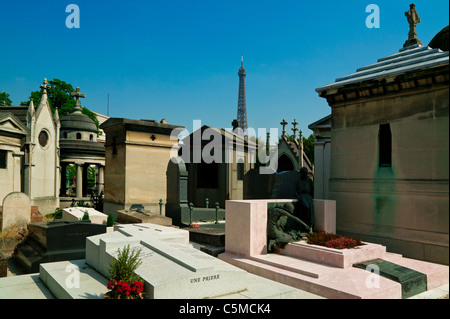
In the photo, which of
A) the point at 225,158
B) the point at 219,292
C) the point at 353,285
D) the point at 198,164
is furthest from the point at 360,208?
the point at 198,164

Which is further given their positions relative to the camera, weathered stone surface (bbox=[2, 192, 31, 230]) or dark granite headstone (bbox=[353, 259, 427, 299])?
weathered stone surface (bbox=[2, 192, 31, 230])

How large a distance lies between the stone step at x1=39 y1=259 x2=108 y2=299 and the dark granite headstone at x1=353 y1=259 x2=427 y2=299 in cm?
598

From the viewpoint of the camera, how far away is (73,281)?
6480mm

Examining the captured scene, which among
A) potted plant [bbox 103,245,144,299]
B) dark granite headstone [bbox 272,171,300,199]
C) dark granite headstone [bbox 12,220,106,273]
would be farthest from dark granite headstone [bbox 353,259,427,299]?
dark granite headstone [bbox 12,220,106,273]

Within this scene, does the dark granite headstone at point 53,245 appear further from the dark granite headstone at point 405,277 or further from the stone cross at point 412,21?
the stone cross at point 412,21

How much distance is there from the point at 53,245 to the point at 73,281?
397cm

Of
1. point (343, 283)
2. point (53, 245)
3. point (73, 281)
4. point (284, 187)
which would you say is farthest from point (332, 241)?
point (53, 245)

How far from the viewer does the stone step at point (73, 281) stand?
232 inches

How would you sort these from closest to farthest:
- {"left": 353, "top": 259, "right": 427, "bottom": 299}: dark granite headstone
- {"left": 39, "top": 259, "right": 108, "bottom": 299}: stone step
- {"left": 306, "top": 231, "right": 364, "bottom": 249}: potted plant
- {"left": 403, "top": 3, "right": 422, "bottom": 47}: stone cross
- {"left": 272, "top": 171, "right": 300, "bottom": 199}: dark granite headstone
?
{"left": 39, "top": 259, "right": 108, "bottom": 299}: stone step → {"left": 353, "top": 259, "right": 427, "bottom": 299}: dark granite headstone → {"left": 306, "top": 231, "right": 364, "bottom": 249}: potted plant → {"left": 403, "top": 3, "right": 422, "bottom": 47}: stone cross → {"left": 272, "top": 171, "right": 300, "bottom": 199}: dark granite headstone

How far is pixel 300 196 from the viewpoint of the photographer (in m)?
10.3

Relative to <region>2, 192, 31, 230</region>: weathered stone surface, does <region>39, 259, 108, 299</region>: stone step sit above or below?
below

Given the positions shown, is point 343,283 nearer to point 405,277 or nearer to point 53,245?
point 405,277

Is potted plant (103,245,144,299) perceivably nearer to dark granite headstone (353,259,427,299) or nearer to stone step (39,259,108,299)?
stone step (39,259,108,299)

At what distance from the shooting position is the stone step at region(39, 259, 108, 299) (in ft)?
19.3
